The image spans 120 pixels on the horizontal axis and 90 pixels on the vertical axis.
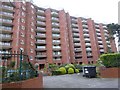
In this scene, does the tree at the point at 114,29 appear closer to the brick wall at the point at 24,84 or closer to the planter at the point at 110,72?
the planter at the point at 110,72

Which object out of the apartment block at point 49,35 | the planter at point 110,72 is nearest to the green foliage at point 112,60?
the planter at point 110,72

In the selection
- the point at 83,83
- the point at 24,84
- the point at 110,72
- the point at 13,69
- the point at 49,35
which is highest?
the point at 49,35

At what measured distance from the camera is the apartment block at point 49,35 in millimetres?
47625

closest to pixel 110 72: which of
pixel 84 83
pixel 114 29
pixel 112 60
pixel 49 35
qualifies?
pixel 112 60

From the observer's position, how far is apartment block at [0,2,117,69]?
47.6m

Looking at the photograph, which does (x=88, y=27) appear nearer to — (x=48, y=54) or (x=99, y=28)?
(x=99, y=28)

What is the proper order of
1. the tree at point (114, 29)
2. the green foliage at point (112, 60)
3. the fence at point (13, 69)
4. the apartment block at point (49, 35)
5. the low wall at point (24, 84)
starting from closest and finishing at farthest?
the low wall at point (24, 84) → the fence at point (13, 69) → the green foliage at point (112, 60) → the tree at point (114, 29) → the apartment block at point (49, 35)

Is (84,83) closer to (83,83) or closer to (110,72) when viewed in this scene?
(83,83)

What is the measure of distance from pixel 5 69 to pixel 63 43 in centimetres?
5312

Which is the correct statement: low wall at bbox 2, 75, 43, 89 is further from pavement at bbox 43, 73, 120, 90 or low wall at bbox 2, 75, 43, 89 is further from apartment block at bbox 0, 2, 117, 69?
apartment block at bbox 0, 2, 117, 69

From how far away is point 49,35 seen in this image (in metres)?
59.3

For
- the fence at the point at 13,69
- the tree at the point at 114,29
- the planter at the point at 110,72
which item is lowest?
the planter at the point at 110,72

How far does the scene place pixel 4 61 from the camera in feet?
24.9

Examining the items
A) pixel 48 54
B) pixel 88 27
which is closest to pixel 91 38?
pixel 88 27
